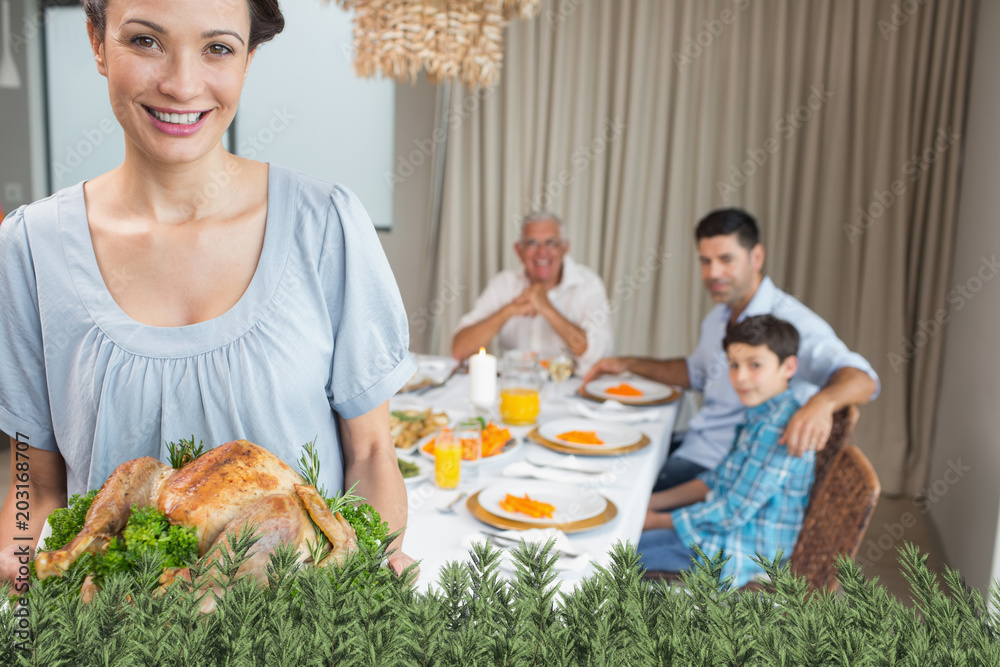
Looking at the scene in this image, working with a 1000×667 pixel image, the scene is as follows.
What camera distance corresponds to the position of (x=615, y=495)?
190cm

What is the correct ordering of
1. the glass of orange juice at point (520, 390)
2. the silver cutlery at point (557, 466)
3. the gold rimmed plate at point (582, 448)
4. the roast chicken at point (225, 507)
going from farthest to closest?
the glass of orange juice at point (520, 390)
the gold rimmed plate at point (582, 448)
the silver cutlery at point (557, 466)
the roast chicken at point (225, 507)

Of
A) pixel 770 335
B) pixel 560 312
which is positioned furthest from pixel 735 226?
pixel 560 312

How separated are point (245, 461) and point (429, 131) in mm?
4631

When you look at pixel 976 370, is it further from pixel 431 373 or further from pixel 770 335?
pixel 431 373

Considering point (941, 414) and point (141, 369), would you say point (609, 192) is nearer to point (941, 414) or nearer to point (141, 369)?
point (941, 414)

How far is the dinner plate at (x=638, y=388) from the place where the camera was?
292cm

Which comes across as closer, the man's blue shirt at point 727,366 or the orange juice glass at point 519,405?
the orange juice glass at point 519,405

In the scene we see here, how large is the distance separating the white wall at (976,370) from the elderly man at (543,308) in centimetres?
156

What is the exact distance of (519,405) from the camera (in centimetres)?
254

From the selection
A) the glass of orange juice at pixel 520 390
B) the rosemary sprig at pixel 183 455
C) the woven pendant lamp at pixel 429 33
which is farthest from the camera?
the glass of orange juice at pixel 520 390

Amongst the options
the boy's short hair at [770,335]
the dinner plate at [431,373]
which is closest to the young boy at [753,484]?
the boy's short hair at [770,335]

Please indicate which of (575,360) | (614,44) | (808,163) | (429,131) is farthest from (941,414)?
(429,131)

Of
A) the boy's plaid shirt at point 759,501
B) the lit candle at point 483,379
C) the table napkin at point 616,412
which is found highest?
the lit candle at point 483,379

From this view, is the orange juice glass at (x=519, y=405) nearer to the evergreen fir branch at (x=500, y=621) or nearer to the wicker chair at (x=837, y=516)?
the wicker chair at (x=837, y=516)
